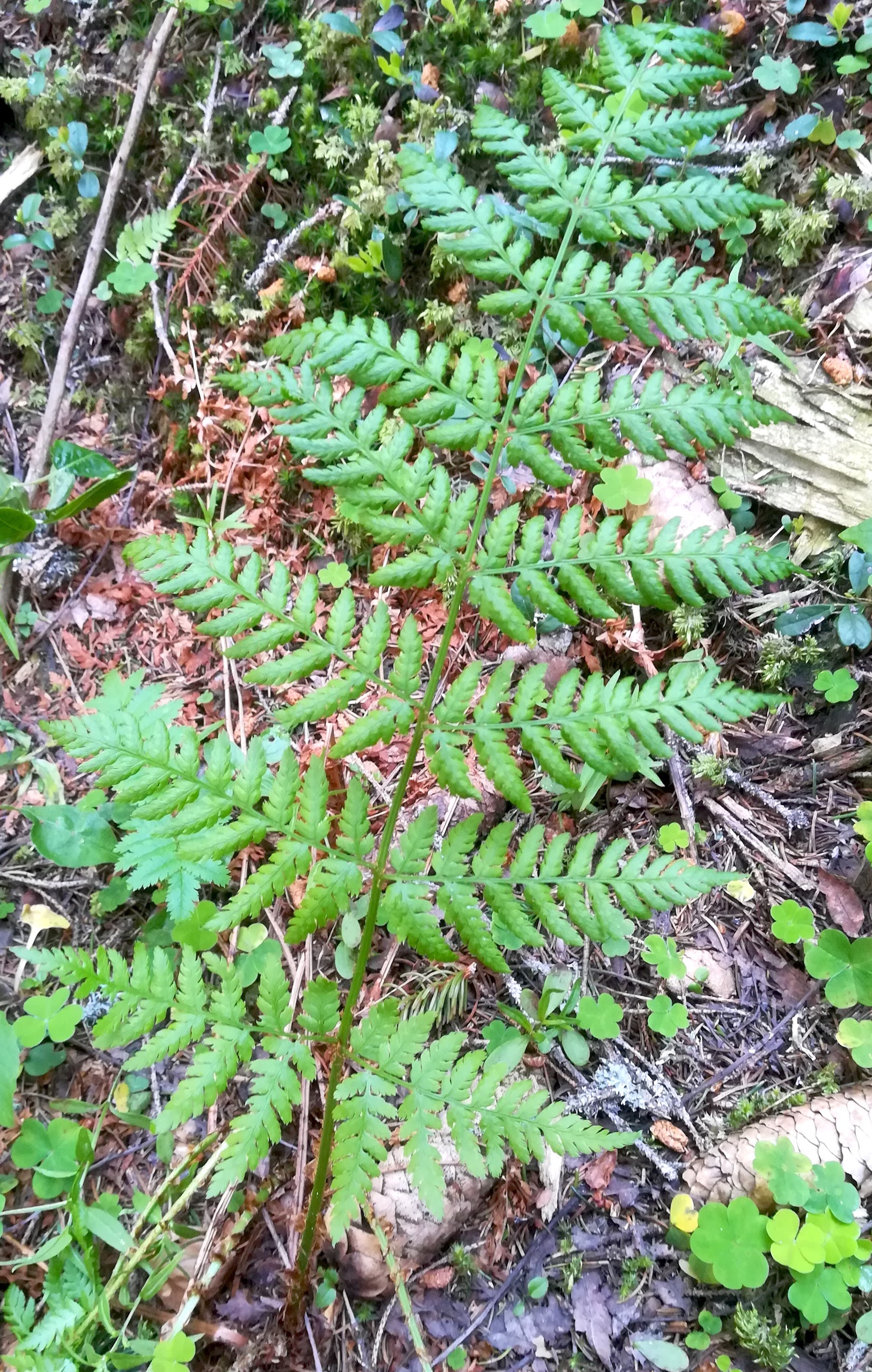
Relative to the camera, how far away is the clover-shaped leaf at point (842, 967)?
2438 mm

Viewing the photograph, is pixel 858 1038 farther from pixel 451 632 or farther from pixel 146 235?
pixel 146 235

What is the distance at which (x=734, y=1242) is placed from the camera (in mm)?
2191

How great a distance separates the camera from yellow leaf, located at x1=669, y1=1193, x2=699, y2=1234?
7.44ft

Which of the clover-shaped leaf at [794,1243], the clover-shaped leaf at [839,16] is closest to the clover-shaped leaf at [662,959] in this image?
the clover-shaped leaf at [794,1243]

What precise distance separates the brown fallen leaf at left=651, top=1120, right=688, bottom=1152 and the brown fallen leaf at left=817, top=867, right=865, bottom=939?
81 cm

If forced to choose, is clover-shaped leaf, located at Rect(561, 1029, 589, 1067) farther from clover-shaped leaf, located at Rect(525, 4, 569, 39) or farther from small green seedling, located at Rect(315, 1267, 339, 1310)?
clover-shaped leaf, located at Rect(525, 4, 569, 39)

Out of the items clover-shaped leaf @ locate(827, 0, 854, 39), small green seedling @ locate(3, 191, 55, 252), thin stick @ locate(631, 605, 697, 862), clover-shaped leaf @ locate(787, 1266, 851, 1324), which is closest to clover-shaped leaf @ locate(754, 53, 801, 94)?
clover-shaped leaf @ locate(827, 0, 854, 39)

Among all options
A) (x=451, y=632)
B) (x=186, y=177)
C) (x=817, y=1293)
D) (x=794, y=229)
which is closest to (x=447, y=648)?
(x=451, y=632)

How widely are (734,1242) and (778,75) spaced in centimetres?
383

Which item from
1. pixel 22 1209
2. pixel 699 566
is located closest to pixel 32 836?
pixel 22 1209

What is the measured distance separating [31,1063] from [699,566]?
103 inches

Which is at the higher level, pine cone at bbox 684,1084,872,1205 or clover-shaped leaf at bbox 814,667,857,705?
clover-shaped leaf at bbox 814,667,857,705

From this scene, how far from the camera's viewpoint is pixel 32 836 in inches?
108

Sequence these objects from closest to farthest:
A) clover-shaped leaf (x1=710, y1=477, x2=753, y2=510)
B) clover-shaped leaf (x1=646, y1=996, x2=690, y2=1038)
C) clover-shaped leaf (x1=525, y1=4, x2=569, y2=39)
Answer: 1. clover-shaped leaf (x1=646, y1=996, x2=690, y2=1038)
2. clover-shaped leaf (x1=710, y1=477, x2=753, y2=510)
3. clover-shaped leaf (x1=525, y1=4, x2=569, y2=39)
